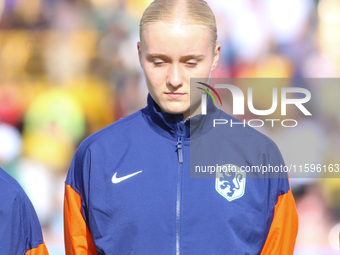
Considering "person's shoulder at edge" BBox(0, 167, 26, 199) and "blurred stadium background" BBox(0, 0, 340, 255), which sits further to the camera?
"blurred stadium background" BBox(0, 0, 340, 255)

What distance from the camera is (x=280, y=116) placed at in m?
2.78

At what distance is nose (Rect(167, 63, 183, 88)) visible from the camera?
126 centimetres

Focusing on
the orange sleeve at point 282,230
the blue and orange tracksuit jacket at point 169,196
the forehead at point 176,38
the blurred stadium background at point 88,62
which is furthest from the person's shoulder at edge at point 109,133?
the blurred stadium background at point 88,62

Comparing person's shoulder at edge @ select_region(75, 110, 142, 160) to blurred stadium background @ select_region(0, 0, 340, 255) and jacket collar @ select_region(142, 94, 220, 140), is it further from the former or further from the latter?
blurred stadium background @ select_region(0, 0, 340, 255)

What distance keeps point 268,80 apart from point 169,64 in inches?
66.8

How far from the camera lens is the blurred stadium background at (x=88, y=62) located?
2.88 metres

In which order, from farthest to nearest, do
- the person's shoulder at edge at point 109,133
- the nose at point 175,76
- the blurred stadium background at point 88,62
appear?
the blurred stadium background at point 88,62
the person's shoulder at edge at point 109,133
the nose at point 175,76

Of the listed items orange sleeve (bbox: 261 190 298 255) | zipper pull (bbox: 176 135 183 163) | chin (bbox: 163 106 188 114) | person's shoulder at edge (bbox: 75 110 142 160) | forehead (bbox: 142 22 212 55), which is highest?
forehead (bbox: 142 22 212 55)

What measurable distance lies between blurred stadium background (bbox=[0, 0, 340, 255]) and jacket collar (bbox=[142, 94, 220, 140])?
1478mm

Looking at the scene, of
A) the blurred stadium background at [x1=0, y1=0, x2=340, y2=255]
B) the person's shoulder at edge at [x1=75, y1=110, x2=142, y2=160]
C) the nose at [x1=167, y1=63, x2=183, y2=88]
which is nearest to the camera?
the nose at [x1=167, y1=63, x2=183, y2=88]

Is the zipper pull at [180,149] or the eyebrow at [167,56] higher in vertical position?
the eyebrow at [167,56]

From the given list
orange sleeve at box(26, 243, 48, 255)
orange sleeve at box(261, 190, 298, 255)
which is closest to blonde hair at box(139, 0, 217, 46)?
orange sleeve at box(261, 190, 298, 255)

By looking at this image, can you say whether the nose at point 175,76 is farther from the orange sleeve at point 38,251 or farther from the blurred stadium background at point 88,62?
the blurred stadium background at point 88,62

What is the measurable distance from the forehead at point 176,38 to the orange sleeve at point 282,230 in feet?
1.75
